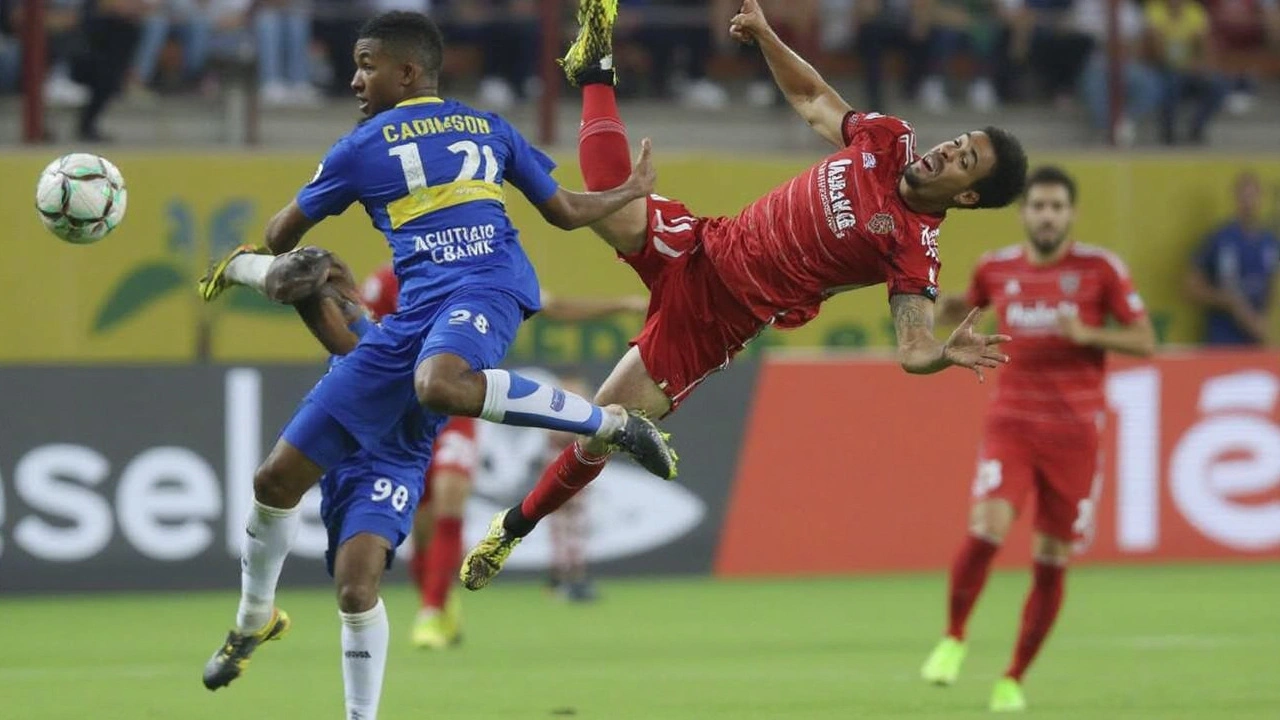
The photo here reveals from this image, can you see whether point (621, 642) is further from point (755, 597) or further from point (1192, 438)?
point (1192, 438)

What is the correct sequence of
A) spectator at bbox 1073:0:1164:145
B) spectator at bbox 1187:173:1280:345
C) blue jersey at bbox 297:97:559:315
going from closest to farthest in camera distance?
blue jersey at bbox 297:97:559:315
spectator at bbox 1187:173:1280:345
spectator at bbox 1073:0:1164:145

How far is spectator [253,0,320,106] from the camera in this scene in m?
A: 17.0

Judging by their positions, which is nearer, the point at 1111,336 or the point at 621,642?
the point at 1111,336

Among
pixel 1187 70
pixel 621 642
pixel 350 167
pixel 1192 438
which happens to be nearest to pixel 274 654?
pixel 621 642

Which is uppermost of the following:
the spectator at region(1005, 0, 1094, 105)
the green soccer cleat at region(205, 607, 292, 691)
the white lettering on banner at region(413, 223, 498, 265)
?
the spectator at region(1005, 0, 1094, 105)

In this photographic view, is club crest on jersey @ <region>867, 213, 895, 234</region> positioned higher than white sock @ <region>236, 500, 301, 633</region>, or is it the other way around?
club crest on jersey @ <region>867, 213, 895, 234</region>

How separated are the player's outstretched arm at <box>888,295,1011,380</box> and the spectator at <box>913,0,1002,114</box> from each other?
1067cm

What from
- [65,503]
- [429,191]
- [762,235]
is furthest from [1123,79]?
[429,191]

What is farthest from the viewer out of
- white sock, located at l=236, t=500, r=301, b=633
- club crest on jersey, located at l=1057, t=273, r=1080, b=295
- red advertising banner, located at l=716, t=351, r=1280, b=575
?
red advertising banner, located at l=716, t=351, r=1280, b=575

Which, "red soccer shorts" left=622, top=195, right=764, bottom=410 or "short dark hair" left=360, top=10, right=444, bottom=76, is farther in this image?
"red soccer shorts" left=622, top=195, right=764, bottom=410

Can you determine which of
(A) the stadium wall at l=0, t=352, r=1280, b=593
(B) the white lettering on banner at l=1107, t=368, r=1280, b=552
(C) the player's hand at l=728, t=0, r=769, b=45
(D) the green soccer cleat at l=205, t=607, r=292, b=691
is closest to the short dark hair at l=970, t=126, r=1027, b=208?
(C) the player's hand at l=728, t=0, r=769, b=45

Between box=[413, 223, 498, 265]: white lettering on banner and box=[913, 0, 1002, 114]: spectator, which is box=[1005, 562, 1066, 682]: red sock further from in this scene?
box=[913, 0, 1002, 114]: spectator

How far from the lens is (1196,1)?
19172 mm

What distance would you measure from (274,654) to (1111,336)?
15.7 feet
